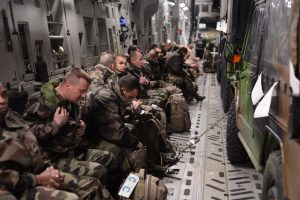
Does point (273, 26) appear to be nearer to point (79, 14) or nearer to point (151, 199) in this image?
point (151, 199)

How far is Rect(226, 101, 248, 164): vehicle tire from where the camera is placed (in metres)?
4.13

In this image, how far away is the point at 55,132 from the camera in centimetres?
258

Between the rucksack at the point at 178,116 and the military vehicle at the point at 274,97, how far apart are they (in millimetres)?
2003

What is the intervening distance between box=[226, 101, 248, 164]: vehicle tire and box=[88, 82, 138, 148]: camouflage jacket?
56.5 inches

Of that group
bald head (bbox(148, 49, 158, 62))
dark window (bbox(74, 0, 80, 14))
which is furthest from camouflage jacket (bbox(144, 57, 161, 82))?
dark window (bbox(74, 0, 80, 14))

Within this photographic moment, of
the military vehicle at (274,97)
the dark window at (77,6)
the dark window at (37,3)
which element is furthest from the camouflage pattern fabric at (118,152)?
the dark window at (77,6)

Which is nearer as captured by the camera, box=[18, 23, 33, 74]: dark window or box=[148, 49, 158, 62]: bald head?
box=[18, 23, 33, 74]: dark window

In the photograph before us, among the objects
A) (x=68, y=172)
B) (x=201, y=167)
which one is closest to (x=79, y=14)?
(x=201, y=167)

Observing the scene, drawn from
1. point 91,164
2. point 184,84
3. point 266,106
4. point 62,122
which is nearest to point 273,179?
point 266,106

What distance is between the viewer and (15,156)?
2.07 meters

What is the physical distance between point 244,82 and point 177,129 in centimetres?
233

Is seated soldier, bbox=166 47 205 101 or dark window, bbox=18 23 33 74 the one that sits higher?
dark window, bbox=18 23 33 74

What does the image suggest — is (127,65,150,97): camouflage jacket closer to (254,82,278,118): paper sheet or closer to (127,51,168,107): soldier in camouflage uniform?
(127,51,168,107): soldier in camouflage uniform

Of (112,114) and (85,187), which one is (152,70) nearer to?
(112,114)
